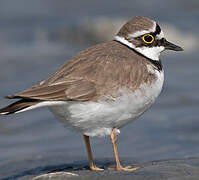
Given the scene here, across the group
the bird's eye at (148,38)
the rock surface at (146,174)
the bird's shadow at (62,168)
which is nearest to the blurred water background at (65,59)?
the bird's shadow at (62,168)

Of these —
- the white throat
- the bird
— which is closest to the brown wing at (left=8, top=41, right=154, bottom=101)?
the bird

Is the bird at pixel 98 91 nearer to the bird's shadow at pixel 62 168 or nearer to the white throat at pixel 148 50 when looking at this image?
A: the white throat at pixel 148 50

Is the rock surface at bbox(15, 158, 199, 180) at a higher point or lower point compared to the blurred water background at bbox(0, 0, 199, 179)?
lower

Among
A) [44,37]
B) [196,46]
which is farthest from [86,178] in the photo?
[44,37]

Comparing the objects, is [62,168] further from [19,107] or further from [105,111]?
[19,107]

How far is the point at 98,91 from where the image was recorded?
596cm

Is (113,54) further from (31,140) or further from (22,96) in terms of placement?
(31,140)

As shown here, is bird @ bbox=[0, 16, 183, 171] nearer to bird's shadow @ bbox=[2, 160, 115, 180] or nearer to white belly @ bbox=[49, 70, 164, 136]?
white belly @ bbox=[49, 70, 164, 136]

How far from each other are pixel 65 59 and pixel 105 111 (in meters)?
6.17

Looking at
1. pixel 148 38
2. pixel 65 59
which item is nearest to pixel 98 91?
pixel 148 38

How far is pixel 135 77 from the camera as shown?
6.16 metres

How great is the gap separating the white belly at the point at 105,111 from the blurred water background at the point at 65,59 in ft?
4.62

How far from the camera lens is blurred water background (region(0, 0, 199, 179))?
8.31m

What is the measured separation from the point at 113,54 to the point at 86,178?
62.3 inches
